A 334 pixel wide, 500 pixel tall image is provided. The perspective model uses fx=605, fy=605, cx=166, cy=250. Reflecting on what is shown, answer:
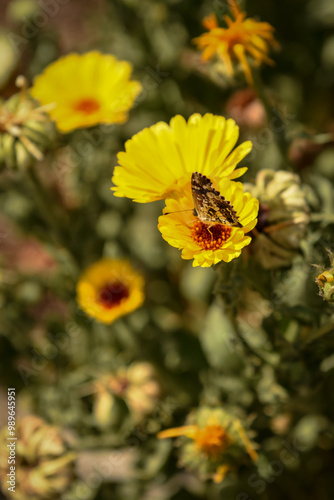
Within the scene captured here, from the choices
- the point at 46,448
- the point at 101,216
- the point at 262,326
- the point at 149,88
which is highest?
the point at 149,88

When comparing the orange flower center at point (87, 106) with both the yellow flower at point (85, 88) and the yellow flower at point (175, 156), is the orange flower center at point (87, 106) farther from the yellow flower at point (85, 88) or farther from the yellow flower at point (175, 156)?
the yellow flower at point (175, 156)

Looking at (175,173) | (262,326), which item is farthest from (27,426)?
(175,173)

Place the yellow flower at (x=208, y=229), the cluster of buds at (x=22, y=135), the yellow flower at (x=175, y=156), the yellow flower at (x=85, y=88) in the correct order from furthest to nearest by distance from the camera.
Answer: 1. the yellow flower at (x=85, y=88)
2. the cluster of buds at (x=22, y=135)
3. the yellow flower at (x=175, y=156)
4. the yellow flower at (x=208, y=229)

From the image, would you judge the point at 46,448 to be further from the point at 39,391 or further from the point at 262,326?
the point at 262,326

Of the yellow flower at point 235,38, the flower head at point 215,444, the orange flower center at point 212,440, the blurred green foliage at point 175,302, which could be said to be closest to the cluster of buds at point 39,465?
the blurred green foliage at point 175,302

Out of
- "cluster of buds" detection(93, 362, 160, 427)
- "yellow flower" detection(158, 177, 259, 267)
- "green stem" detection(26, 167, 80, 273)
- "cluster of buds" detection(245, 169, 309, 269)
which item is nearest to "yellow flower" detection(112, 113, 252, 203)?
"yellow flower" detection(158, 177, 259, 267)

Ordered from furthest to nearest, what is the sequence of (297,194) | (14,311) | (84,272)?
1. (14,311)
2. (84,272)
3. (297,194)
